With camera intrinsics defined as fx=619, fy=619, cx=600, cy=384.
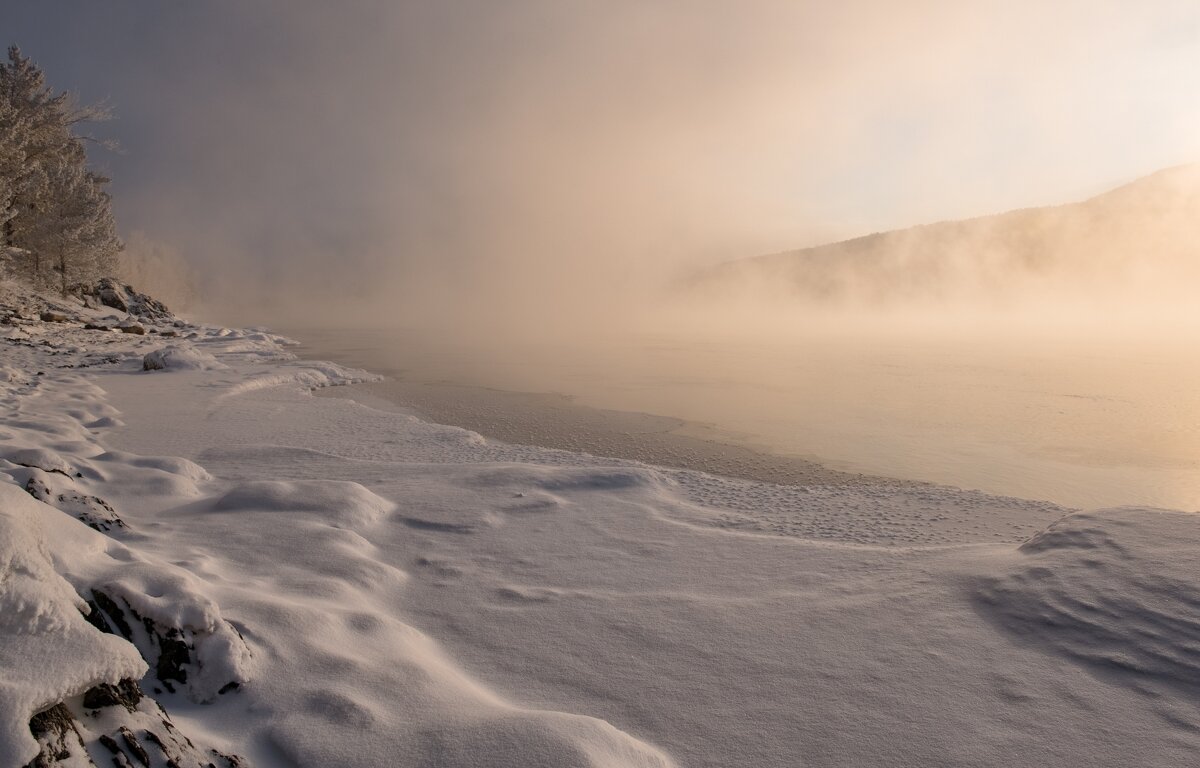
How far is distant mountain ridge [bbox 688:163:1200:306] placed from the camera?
Answer: 87750 millimetres

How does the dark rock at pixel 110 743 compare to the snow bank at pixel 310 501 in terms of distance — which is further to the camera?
the snow bank at pixel 310 501

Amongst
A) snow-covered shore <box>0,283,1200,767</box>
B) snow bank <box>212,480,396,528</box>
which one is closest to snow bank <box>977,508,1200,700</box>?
snow-covered shore <box>0,283,1200,767</box>

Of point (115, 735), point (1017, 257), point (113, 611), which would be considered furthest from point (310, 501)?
point (1017, 257)

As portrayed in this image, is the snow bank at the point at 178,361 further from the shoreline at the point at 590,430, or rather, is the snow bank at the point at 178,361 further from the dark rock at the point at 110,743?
the dark rock at the point at 110,743

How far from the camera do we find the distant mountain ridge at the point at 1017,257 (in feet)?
288

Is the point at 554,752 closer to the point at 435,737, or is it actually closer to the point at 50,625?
the point at 435,737

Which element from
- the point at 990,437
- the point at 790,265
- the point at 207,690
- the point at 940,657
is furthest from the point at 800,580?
the point at 790,265

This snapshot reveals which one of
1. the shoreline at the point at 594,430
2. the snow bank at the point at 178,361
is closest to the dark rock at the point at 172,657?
the shoreline at the point at 594,430

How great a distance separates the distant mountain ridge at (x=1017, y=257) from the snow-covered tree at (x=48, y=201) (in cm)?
8548

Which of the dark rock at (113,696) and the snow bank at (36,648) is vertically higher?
the snow bank at (36,648)

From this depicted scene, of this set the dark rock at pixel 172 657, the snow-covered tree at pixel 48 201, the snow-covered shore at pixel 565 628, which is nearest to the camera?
the snow-covered shore at pixel 565 628

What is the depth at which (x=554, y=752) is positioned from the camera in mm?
1953

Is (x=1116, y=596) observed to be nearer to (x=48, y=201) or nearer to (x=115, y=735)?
(x=115, y=735)

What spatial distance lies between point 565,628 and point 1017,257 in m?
122
